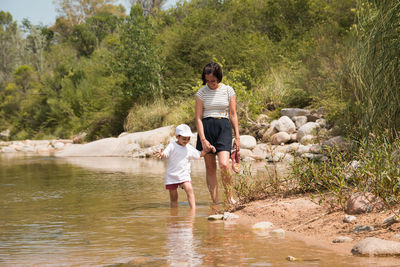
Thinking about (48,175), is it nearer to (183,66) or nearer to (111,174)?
(111,174)

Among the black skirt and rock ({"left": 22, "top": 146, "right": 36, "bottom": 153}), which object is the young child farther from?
rock ({"left": 22, "top": 146, "right": 36, "bottom": 153})

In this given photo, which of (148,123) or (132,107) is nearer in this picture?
(148,123)

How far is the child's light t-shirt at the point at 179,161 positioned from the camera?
731 centimetres

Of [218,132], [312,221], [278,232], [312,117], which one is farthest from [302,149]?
[278,232]

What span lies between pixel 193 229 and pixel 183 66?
69.0ft

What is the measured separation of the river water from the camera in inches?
176

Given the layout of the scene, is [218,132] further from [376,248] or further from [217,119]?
[376,248]

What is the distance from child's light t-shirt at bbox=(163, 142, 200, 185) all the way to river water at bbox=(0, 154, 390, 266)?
0.45 metres

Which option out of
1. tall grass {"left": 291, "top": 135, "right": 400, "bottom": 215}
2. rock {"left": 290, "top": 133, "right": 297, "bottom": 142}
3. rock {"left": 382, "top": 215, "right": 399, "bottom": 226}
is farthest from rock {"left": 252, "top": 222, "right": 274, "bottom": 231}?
rock {"left": 290, "top": 133, "right": 297, "bottom": 142}

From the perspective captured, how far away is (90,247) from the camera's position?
5.11m

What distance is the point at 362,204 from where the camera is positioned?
5445 millimetres

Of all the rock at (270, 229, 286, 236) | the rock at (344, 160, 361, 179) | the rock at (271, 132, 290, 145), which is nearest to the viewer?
the rock at (270, 229, 286, 236)

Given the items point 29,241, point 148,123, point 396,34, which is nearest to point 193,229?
point 29,241

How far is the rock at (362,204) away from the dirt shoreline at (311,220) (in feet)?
0.22
